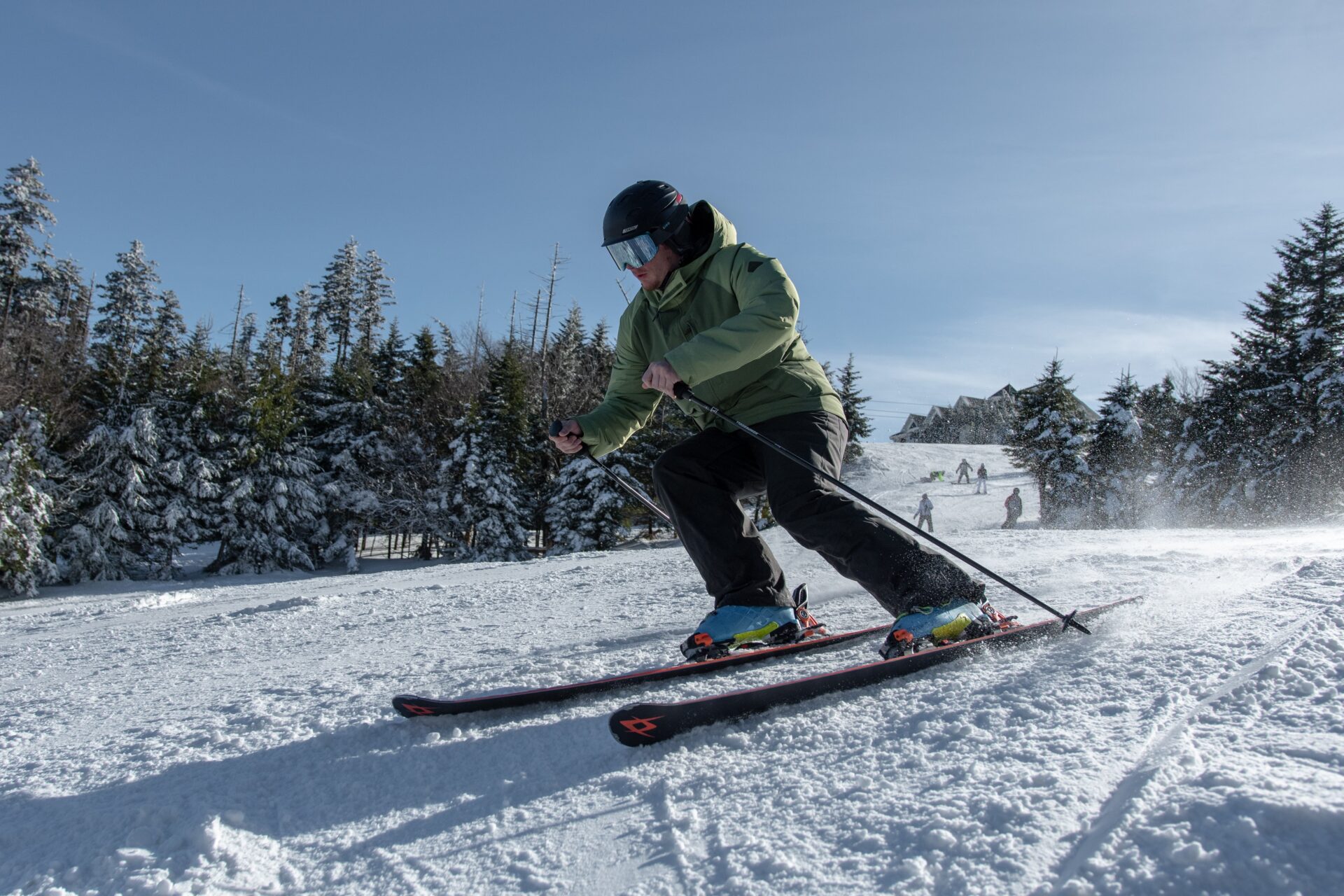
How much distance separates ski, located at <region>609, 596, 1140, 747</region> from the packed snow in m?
0.04

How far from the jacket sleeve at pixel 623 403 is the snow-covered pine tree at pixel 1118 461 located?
3435 cm

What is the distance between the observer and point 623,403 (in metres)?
3.40

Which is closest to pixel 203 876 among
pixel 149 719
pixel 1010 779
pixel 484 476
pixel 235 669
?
pixel 149 719

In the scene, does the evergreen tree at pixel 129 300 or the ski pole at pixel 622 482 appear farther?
the evergreen tree at pixel 129 300

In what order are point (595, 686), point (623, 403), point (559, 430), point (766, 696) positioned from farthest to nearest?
point (623, 403), point (559, 430), point (595, 686), point (766, 696)

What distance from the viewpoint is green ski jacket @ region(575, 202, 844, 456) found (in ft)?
8.48

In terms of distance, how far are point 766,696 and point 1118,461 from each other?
37.9 metres

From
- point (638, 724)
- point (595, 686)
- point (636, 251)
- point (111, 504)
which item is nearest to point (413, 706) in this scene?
point (595, 686)

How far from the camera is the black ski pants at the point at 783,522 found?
2.47 m

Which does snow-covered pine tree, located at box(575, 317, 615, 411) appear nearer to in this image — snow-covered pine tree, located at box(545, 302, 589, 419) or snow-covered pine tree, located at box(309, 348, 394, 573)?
snow-covered pine tree, located at box(545, 302, 589, 419)

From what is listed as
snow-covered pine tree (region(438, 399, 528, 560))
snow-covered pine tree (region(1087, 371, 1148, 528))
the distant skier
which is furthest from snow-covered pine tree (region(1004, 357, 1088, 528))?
snow-covered pine tree (region(438, 399, 528, 560))

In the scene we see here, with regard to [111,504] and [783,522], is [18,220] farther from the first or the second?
[783,522]

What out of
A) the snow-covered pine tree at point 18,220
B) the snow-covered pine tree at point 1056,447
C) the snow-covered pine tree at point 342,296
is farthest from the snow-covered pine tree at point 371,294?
the snow-covered pine tree at point 1056,447

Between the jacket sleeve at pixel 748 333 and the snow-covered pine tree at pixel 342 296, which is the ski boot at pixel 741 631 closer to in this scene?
the jacket sleeve at pixel 748 333
